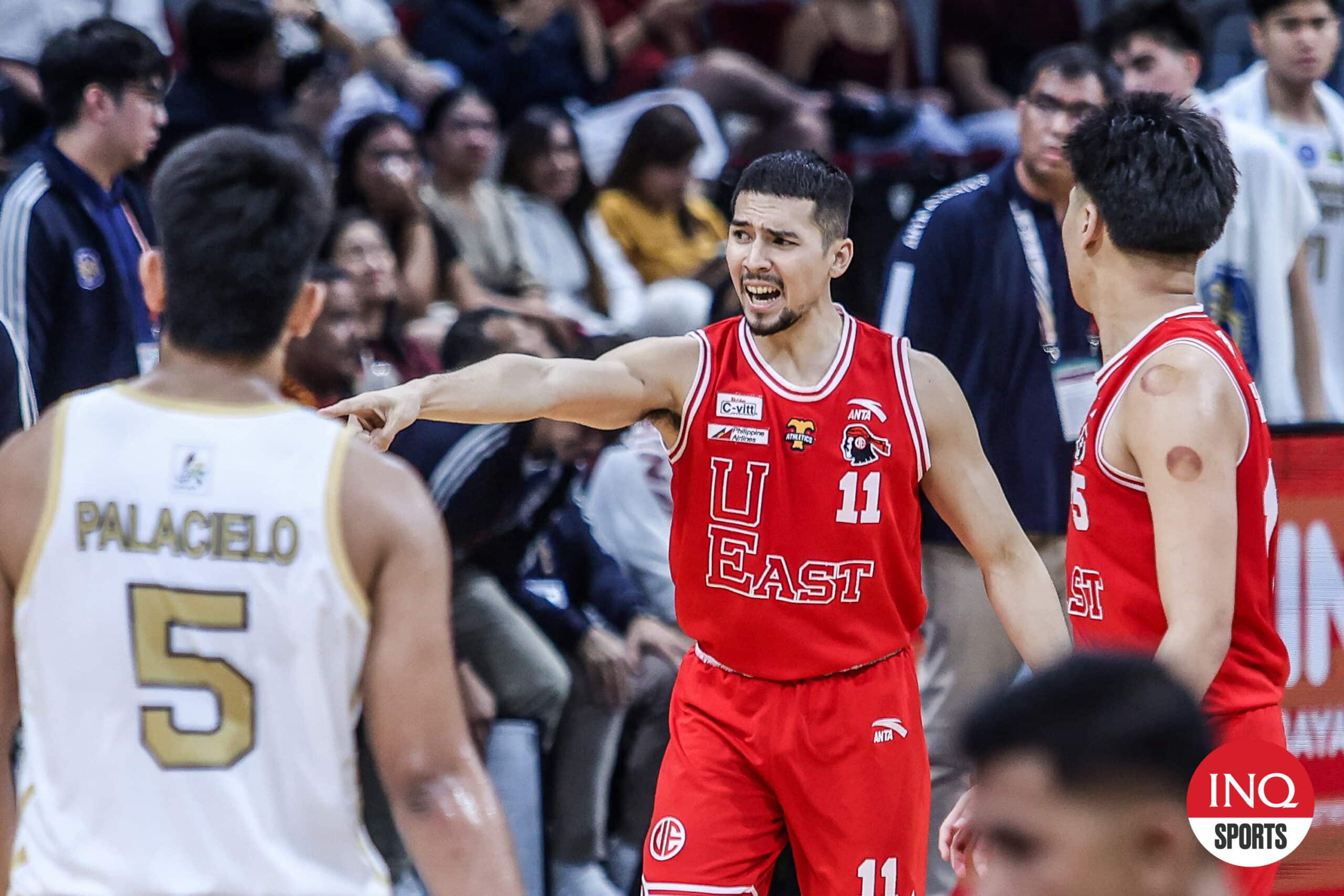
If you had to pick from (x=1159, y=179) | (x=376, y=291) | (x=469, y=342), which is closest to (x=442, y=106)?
(x=376, y=291)

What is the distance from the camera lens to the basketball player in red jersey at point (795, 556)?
14.6 ft

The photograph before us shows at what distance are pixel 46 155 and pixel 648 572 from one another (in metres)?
2.93

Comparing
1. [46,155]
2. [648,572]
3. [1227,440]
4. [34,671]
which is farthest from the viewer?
[648,572]

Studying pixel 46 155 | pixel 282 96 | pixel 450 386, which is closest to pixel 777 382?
pixel 450 386

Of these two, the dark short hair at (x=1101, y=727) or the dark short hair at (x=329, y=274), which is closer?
the dark short hair at (x=1101, y=727)

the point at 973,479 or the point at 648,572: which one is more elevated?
the point at 973,479

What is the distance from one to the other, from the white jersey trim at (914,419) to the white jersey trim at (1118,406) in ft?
2.44

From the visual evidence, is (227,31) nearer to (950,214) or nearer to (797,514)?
(950,214)

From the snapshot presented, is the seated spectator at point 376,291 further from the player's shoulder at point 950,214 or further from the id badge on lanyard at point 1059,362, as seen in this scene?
the id badge on lanyard at point 1059,362

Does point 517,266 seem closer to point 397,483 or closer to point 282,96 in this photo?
point 282,96

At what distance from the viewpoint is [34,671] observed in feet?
8.97

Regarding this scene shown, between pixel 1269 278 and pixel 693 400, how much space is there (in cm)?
336

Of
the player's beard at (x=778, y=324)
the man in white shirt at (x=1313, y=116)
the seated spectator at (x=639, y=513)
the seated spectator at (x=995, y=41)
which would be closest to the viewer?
the player's beard at (x=778, y=324)

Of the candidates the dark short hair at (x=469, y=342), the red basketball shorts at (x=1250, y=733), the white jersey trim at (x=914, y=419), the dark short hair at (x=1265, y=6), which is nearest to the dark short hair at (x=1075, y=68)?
the dark short hair at (x=1265, y=6)
